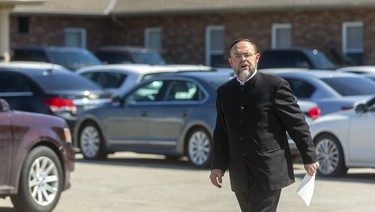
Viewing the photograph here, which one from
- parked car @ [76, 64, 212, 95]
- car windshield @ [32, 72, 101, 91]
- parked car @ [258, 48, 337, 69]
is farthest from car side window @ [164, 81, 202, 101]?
parked car @ [258, 48, 337, 69]

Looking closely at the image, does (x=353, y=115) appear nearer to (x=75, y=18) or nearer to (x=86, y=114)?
(x=86, y=114)

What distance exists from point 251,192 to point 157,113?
34.0 feet

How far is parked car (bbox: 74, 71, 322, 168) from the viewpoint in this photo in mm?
17062

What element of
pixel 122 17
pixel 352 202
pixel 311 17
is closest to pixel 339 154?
pixel 352 202

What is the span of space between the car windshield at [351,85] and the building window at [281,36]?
1589 centimetres

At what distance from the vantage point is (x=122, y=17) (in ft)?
127

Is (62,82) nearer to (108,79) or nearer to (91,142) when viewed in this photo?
(91,142)

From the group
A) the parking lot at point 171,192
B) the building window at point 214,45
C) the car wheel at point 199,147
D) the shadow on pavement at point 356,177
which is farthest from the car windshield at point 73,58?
the shadow on pavement at point 356,177

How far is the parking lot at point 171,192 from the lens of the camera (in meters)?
12.5

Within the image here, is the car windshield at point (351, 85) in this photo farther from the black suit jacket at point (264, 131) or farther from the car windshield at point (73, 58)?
the car windshield at point (73, 58)

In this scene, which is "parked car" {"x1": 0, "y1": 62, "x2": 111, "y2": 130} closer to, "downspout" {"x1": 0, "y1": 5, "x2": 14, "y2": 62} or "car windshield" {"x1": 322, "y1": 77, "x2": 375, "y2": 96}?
"car windshield" {"x1": 322, "y1": 77, "x2": 375, "y2": 96}

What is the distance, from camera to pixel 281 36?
34.9m

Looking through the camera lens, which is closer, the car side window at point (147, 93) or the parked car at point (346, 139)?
the parked car at point (346, 139)

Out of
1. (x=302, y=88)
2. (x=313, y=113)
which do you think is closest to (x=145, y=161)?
(x=302, y=88)
